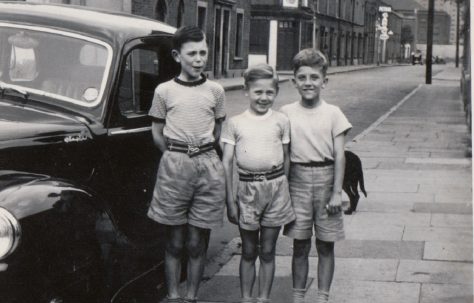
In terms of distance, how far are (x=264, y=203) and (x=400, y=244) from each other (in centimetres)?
239

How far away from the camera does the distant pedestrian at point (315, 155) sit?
4.52m

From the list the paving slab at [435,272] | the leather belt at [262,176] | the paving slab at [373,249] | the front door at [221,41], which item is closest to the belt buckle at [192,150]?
the leather belt at [262,176]

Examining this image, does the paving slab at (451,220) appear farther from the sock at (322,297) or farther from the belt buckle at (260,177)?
the belt buckle at (260,177)

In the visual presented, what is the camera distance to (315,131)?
4.53 meters

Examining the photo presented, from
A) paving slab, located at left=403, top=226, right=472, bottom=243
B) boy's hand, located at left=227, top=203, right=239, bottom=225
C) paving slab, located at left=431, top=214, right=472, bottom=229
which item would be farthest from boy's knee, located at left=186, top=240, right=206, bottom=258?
paving slab, located at left=431, top=214, right=472, bottom=229

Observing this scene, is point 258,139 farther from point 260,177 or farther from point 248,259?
point 248,259

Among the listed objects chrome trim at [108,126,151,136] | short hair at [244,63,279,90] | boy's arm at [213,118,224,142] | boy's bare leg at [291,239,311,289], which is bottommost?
boy's bare leg at [291,239,311,289]

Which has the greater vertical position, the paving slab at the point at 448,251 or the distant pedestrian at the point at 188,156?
the distant pedestrian at the point at 188,156

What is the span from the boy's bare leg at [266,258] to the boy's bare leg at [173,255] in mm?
454

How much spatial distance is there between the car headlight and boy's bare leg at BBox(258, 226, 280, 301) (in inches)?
58.8

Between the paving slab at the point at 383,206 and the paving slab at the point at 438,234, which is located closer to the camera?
the paving slab at the point at 438,234

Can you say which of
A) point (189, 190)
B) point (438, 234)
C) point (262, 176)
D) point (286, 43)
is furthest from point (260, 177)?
point (286, 43)

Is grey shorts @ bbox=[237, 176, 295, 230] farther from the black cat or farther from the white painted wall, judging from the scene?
the white painted wall

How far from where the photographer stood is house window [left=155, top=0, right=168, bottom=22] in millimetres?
29000
